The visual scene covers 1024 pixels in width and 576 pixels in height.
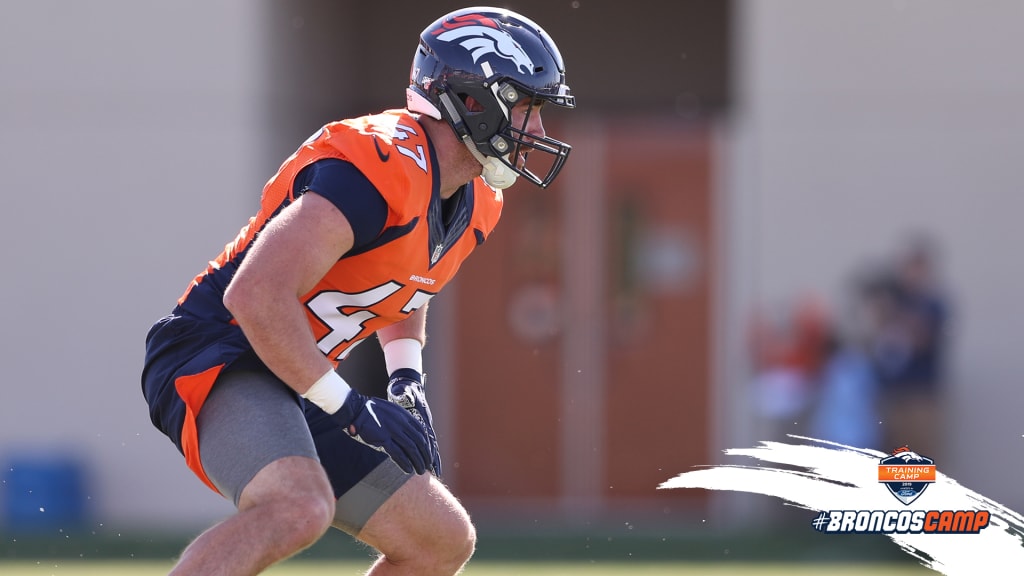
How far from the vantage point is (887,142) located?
1055cm

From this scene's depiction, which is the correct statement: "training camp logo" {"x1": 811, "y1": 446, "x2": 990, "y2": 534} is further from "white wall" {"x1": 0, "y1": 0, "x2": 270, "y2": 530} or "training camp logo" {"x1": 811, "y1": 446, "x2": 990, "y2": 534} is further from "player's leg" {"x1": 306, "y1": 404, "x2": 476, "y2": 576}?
"white wall" {"x1": 0, "y1": 0, "x2": 270, "y2": 530}

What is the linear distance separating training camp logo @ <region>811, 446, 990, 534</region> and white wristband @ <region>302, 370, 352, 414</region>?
1.89m

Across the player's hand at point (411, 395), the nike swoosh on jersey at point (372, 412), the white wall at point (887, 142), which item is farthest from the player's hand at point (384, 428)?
the white wall at point (887, 142)

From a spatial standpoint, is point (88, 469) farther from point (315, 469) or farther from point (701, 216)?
point (315, 469)

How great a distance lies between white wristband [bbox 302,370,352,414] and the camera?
3826 mm

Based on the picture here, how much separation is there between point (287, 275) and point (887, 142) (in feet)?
25.1

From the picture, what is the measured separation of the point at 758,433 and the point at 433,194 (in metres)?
6.59

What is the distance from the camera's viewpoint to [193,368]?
13.1 feet

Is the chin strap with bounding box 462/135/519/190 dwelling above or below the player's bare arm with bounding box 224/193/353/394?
above

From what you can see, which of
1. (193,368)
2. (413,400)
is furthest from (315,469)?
(413,400)

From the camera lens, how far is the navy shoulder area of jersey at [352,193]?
377 centimetres

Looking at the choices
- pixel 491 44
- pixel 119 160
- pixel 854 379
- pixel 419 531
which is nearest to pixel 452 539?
pixel 419 531

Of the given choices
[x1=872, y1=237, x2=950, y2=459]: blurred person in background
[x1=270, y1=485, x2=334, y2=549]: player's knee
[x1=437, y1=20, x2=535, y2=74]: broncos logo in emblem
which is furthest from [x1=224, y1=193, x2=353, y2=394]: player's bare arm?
[x1=872, y1=237, x2=950, y2=459]: blurred person in background

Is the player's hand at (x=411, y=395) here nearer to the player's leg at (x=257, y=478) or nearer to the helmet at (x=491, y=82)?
the player's leg at (x=257, y=478)
